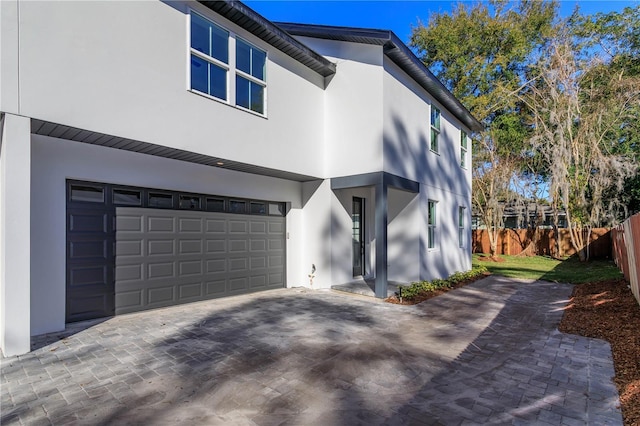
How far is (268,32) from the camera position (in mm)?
7207

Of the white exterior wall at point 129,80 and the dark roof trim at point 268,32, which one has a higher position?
the dark roof trim at point 268,32

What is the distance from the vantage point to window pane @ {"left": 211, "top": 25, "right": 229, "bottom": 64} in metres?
6.52

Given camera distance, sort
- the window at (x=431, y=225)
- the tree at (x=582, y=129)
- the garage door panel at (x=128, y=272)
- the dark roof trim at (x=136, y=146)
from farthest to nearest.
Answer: the tree at (x=582, y=129) → the window at (x=431, y=225) → the garage door panel at (x=128, y=272) → the dark roof trim at (x=136, y=146)

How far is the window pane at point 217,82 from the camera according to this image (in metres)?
6.52

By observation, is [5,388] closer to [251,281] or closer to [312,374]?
[312,374]

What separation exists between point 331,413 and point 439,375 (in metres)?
1.52

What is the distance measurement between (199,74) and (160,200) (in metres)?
2.55

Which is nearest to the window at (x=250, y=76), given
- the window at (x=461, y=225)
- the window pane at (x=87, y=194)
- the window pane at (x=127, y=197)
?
the window pane at (x=127, y=197)

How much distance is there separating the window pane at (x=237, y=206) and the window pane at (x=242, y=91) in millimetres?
2232

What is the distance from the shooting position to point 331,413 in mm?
3080

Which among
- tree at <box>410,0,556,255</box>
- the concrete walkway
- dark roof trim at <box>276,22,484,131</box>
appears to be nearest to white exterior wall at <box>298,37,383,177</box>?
dark roof trim at <box>276,22,484,131</box>

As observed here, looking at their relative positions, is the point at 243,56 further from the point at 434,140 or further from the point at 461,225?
the point at 461,225

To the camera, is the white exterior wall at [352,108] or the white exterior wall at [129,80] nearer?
the white exterior wall at [129,80]

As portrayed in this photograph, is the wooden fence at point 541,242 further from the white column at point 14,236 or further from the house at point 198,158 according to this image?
the white column at point 14,236
